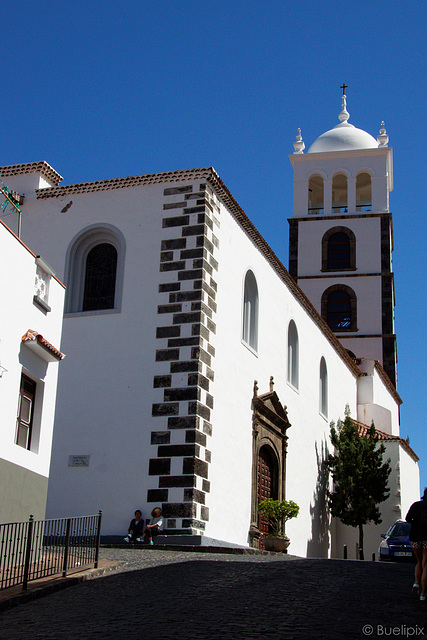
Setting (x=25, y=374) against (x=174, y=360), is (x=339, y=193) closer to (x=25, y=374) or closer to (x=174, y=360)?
(x=174, y=360)

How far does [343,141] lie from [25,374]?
32696 mm

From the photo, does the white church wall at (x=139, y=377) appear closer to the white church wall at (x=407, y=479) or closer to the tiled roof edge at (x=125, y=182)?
the tiled roof edge at (x=125, y=182)

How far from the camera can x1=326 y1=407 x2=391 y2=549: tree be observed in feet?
83.8

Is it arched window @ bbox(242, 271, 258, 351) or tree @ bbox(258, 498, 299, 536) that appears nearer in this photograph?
tree @ bbox(258, 498, 299, 536)

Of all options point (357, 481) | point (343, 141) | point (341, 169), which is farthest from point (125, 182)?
point (343, 141)

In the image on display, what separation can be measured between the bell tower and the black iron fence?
2701 centimetres

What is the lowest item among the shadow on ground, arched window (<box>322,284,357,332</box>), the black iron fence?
the shadow on ground

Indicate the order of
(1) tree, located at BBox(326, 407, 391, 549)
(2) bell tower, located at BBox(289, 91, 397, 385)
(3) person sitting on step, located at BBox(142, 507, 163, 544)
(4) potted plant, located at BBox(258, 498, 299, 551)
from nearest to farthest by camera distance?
(3) person sitting on step, located at BBox(142, 507, 163, 544), (4) potted plant, located at BBox(258, 498, 299, 551), (1) tree, located at BBox(326, 407, 391, 549), (2) bell tower, located at BBox(289, 91, 397, 385)

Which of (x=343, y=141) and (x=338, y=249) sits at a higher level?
(x=343, y=141)

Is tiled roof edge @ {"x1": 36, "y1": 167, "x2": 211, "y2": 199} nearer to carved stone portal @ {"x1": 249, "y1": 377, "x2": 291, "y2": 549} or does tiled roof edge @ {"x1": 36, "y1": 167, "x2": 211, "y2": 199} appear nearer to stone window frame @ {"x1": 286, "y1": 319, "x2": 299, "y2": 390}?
carved stone portal @ {"x1": 249, "y1": 377, "x2": 291, "y2": 549}

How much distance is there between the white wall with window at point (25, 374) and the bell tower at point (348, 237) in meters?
26.1

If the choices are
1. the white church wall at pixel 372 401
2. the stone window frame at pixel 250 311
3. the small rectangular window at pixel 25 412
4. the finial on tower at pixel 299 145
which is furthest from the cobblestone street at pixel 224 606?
the finial on tower at pixel 299 145

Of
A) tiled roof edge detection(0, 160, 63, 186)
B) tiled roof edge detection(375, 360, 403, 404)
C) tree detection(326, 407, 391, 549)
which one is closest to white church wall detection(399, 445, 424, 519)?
tree detection(326, 407, 391, 549)

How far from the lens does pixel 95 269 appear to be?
1888 cm
